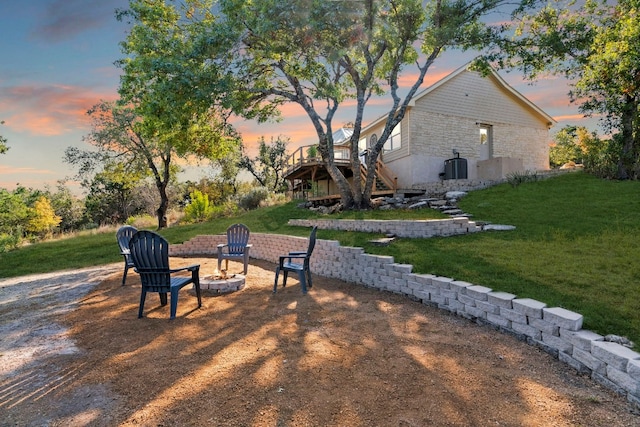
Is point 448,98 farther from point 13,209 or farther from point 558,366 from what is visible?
point 13,209

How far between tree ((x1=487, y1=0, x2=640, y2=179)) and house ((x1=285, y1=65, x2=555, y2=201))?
3.15m

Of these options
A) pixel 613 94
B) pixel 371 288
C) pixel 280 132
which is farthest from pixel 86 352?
pixel 280 132

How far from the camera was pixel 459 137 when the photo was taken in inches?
678

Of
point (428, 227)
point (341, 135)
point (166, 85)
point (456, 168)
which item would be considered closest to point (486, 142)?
point (456, 168)

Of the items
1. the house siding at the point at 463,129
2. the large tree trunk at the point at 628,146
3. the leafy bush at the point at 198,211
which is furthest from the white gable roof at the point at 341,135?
the large tree trunk at the point at 628,146

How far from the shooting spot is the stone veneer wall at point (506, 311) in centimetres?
275

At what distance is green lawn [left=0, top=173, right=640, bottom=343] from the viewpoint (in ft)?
13.6

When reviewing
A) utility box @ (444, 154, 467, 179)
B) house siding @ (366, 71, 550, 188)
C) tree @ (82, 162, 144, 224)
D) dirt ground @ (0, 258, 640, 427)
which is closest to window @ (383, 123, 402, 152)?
house siding @ (366, 71, 550, 188)

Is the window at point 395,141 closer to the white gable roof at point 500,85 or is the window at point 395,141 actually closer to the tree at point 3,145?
the white gable roof at point 500,85

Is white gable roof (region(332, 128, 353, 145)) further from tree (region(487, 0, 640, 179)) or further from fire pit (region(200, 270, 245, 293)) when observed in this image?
fire pit (region(200, 270, 245, 293))

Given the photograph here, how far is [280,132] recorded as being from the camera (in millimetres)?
35438

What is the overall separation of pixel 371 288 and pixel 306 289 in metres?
1.16

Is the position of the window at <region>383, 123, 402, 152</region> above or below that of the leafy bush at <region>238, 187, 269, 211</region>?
above

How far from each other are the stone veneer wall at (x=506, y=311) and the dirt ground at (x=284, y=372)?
129mm
